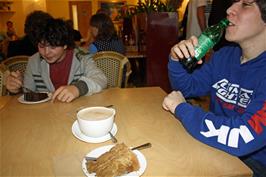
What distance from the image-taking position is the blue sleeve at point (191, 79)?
1234 millimetres

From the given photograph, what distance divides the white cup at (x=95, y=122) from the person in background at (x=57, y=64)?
452 mm

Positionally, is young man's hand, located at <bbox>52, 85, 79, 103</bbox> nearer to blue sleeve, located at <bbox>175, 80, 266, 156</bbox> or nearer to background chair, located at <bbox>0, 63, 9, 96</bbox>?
background chair, located at <bbox>0, 63, 9, 96</bbox>

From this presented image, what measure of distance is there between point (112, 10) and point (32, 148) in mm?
7324

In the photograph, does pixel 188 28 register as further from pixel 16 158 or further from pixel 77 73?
pixel 16 158

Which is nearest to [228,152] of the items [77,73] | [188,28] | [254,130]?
[254,130]

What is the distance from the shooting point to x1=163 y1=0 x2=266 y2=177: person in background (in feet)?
2.57

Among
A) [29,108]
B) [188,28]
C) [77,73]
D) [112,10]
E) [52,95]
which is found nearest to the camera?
[29,108]

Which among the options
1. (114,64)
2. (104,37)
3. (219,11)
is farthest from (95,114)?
(104,37)

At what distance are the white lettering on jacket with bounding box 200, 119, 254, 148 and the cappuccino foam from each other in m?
0.34

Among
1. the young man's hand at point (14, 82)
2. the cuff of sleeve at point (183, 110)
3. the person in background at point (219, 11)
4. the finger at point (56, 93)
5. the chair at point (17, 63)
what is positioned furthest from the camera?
the person in background at point (219, 11)

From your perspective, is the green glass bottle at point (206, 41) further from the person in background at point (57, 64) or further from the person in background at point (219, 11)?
the person in background at point (219, 11)

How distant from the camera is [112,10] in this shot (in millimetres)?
7656

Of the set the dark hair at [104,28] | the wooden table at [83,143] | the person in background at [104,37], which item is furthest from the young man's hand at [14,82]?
the dark hair at [104,28]

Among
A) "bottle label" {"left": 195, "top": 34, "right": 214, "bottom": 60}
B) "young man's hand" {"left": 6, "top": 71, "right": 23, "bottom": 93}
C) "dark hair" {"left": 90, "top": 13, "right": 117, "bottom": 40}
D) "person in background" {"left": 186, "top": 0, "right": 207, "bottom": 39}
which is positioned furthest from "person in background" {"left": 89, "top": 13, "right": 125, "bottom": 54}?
"bottle label" {"left": 195, "top": 34, "right": 214, "bottom": 60}
